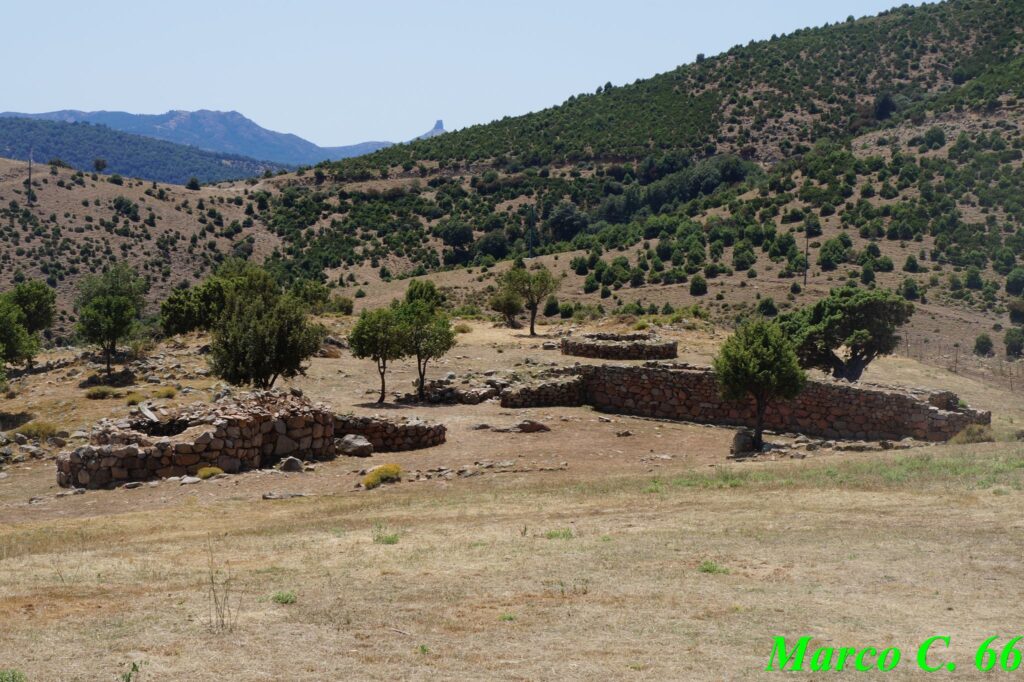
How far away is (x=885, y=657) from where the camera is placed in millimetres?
8320

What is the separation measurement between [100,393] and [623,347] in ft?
66.5

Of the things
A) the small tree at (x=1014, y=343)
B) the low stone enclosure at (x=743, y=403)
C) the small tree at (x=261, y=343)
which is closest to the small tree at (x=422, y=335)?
the low stone enclosure at (x=743, y=403)

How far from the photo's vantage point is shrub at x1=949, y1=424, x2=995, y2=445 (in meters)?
23.0

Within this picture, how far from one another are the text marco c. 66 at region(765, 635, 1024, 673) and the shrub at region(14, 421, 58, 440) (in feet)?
74.1

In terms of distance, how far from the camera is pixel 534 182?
107m

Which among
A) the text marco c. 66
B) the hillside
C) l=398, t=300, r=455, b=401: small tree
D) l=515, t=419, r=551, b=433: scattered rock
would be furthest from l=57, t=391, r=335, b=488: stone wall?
the hillside

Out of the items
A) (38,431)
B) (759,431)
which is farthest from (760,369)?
(38,431)

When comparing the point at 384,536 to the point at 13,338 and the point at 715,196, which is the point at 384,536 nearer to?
the point at 13,338

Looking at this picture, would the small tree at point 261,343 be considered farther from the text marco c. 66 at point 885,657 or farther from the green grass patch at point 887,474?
the text marco c. 66 at point 885,657

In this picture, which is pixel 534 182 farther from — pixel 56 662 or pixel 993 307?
pixel 56 662

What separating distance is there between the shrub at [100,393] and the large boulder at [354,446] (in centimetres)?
1243

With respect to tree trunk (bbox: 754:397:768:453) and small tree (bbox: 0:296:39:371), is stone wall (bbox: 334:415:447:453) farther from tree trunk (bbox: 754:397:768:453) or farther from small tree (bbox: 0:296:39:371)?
small tree (bbox: 0:296:39:371)

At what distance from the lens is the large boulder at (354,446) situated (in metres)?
23.0

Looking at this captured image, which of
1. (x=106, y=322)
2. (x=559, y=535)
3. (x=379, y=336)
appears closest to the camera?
(x=559, y=535)
